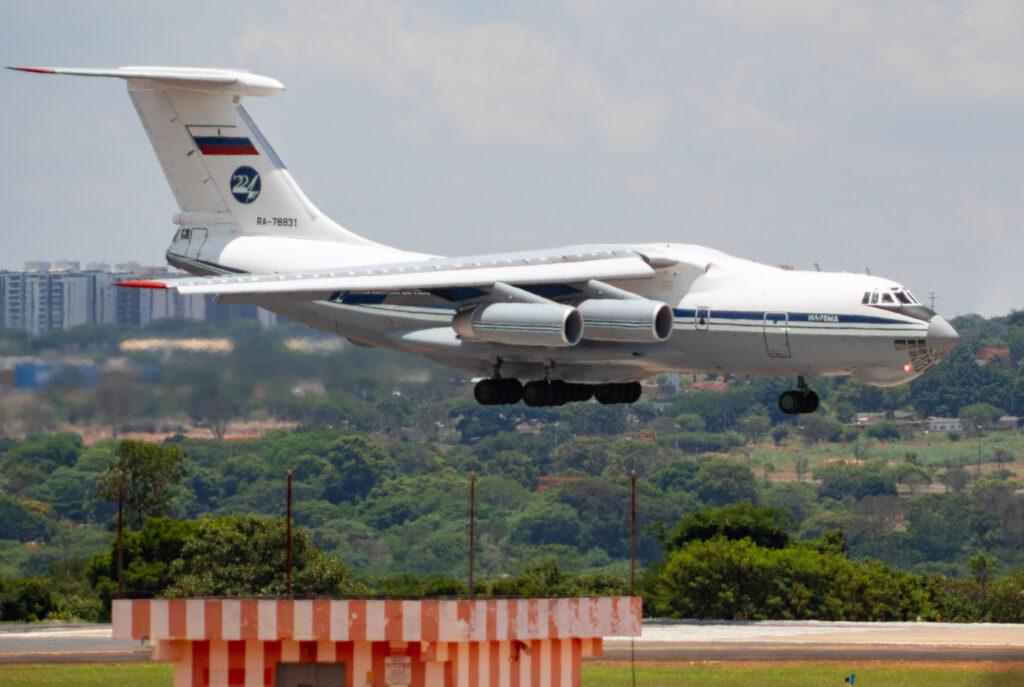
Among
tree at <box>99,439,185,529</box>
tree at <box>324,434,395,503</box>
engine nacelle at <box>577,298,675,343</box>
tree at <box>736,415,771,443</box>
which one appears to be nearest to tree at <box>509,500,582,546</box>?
tree at <box>324,434,395,503</box>

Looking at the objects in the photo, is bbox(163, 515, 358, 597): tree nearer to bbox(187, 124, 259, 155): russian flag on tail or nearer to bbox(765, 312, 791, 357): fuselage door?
bbox(187, 124, 259, 155): russian flag on tail

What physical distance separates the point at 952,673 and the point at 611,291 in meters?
12.4

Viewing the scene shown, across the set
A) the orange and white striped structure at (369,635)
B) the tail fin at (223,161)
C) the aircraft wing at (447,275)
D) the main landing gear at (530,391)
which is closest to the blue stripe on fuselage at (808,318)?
the aircraft wing at (447,275)

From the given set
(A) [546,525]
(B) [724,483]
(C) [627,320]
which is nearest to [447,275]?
(C) [627,320]

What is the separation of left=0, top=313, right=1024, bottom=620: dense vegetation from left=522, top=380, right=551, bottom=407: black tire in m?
9.70

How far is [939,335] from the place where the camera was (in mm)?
36000

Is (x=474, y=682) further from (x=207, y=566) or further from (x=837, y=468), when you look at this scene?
(x=837, y=468)

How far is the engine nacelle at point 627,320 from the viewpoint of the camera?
1443 inches

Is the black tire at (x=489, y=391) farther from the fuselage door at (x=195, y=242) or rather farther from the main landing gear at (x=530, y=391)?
the fuselage door at (x=195, y=242)

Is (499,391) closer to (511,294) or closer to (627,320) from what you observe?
(511,294)

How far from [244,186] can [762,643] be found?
1666 cm

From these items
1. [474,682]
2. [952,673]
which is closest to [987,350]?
[952,673]

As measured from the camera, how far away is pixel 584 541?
117m

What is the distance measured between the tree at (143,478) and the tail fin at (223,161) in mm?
33903
